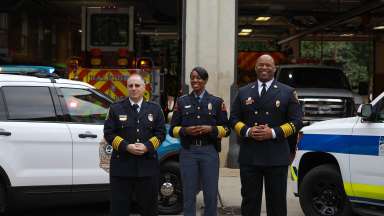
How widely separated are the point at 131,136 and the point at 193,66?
6.72 meters

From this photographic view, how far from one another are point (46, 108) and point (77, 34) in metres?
22.4

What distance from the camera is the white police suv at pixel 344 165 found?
7.21m

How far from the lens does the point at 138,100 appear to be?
616 cm

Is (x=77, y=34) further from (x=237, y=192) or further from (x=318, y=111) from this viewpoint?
(x=237, y=192)

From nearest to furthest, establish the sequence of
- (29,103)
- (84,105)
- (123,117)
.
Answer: (123,117) → (29,103) → (84,105)

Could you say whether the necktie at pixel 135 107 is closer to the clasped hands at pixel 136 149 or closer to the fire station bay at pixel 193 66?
the clasped hands at pixel 136 149

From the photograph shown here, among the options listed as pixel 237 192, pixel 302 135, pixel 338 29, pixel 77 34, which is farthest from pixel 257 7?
pixel 302 135

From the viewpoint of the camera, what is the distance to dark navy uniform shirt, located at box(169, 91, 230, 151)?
671 cm

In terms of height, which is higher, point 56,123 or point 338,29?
point 338,29

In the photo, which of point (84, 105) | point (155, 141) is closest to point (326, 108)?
point (84, 105)

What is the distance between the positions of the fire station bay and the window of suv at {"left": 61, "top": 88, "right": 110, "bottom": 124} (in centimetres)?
2

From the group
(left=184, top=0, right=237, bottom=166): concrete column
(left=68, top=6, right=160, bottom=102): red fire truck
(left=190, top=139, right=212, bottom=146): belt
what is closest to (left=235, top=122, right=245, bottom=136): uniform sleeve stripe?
(left=190, top=139, right=212, bottom=146): belt

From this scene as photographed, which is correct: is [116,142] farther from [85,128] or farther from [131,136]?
[85,128]

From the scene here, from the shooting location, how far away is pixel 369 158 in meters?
7.23
